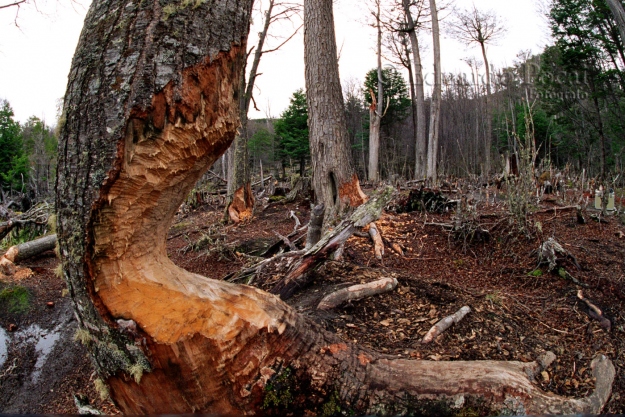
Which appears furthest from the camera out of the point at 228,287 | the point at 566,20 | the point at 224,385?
the point at 566,20

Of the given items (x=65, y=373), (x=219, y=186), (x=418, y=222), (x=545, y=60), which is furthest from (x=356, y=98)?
(x=65, y=373)

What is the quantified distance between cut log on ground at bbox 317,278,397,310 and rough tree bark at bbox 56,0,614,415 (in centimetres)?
81

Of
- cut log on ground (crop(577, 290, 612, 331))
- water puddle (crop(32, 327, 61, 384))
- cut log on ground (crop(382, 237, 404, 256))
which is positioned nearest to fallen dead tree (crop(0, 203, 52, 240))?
water puddle (crop(32, 327, 61, 384))

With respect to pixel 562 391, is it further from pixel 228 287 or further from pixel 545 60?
pixel 545 60

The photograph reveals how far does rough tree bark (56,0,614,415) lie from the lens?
1.54 meters

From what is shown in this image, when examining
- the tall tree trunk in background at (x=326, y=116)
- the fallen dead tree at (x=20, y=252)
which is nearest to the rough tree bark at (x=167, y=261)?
the tall tree trunk in background at (x=326, y=116)

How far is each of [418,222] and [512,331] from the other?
10.8 feet

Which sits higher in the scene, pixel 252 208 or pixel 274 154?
pixel 274 154

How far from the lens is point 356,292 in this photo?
292 cm

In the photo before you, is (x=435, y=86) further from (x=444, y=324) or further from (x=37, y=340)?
(x=37, y=340)

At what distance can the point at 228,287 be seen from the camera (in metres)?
2.02

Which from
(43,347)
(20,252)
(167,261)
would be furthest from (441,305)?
(20,252)

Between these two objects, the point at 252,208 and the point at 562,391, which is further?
the point at 252,208

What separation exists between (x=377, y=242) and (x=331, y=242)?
191 centimetres
